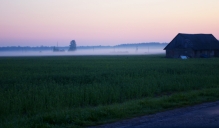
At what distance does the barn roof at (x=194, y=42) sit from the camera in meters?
67.6

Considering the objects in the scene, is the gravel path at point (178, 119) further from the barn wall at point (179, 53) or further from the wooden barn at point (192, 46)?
the wooden barn at point (192, 46)

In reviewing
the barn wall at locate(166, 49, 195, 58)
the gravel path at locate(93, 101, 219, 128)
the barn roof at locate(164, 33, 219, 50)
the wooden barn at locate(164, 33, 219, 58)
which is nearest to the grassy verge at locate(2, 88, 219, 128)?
the gravel path at locate(93, 101, 219, 128)

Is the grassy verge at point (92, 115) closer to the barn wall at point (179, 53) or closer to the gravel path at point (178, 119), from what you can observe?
the gravel path at point (178, 119)

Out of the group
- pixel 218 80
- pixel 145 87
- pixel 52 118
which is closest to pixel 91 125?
pixel 52 118

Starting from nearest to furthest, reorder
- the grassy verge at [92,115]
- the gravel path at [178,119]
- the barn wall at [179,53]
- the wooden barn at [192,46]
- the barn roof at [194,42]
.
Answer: the gravel path at [178,119] → the grassy verge at [92,115] → the barn wall at [179,53] → the wooden barn at [192,46] → the barn roof at [194,42]

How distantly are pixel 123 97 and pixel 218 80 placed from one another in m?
9.29

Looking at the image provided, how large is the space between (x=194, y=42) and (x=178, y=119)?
6098cm

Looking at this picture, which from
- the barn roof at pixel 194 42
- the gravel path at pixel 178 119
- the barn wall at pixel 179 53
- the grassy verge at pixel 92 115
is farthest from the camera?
the barn roof at pixel 194 42

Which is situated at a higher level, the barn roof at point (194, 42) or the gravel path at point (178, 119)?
the barn roof at point (194, 42)

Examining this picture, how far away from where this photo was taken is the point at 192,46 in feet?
218

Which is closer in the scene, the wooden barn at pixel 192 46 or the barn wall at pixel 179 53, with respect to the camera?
the barn wall at pixel 179 53

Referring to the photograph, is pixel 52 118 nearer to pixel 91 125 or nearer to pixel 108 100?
pixel 91 125

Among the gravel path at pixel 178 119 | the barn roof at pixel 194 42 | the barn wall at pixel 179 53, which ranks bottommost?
the gravel path at pixel 178 119

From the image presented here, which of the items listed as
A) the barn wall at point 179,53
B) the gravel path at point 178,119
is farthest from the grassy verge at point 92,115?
the barn wall at point 179,53
